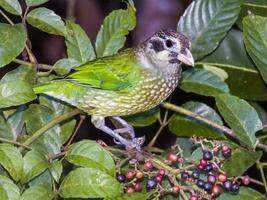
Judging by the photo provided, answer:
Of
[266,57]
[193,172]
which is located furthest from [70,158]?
[266,57]

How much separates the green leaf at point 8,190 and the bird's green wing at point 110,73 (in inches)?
24.3

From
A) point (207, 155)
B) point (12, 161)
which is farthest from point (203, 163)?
point (12, 161)

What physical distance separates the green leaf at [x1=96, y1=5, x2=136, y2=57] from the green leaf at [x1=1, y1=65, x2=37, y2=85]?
326mm

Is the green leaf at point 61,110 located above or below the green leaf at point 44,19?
below

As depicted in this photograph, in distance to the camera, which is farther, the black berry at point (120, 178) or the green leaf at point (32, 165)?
the black berry at point (120, 178)

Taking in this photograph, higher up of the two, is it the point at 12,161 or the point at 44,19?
the point at 44,19

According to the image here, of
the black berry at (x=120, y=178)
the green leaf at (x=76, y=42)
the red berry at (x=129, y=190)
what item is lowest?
the red berry at (x=129, y=190)

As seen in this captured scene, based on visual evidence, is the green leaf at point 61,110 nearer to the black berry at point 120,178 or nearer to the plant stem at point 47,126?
the plant stem at point 47,126

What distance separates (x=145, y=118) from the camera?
2576 millimetres

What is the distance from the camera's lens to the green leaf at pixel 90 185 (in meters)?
1.90

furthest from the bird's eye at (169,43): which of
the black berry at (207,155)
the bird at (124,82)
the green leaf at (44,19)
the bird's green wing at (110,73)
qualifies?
the black berry at (207,155)

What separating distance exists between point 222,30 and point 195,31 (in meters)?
0.11

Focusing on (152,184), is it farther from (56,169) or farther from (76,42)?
(76,42)

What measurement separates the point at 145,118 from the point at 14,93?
2.18ft
